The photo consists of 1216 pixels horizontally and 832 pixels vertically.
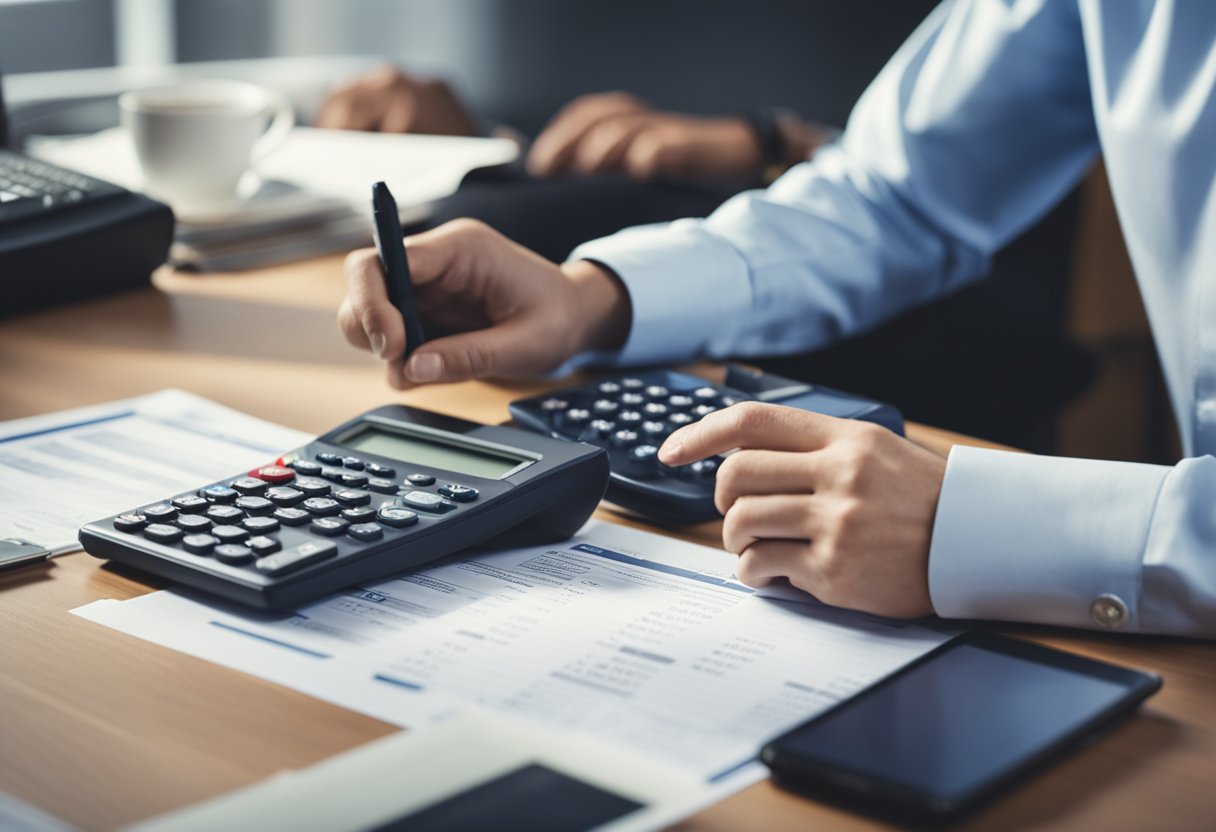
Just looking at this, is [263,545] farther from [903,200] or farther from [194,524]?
[903,200]

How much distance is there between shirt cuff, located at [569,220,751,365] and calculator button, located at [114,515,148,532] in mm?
375

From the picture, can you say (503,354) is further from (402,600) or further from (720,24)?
(720,24)

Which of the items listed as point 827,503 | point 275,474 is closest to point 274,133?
point 275,474

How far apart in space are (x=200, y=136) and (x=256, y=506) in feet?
1.92

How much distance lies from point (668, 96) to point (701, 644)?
181 cm

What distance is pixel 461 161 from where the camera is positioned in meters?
1.26

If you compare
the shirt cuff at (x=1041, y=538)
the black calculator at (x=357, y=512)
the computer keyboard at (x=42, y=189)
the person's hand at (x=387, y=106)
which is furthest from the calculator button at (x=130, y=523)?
the person's hand at (x=387, y=106)

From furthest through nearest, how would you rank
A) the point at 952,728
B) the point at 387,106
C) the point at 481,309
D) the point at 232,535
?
the point at 387,106, the point at 481,309, the point at 232,535, the point at 952,728

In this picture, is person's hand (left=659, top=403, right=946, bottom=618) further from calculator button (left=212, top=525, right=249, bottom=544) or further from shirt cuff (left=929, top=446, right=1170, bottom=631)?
calculator button (left=212, top=525, right=249, bottom=544)

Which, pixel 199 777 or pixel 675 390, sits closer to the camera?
pixel 199 777

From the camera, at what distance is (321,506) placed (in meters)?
0.55

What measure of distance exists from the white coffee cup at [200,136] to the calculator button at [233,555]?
615 mm

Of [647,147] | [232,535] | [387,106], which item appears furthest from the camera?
[387,106]

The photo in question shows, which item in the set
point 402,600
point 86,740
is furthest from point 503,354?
point 86,740
